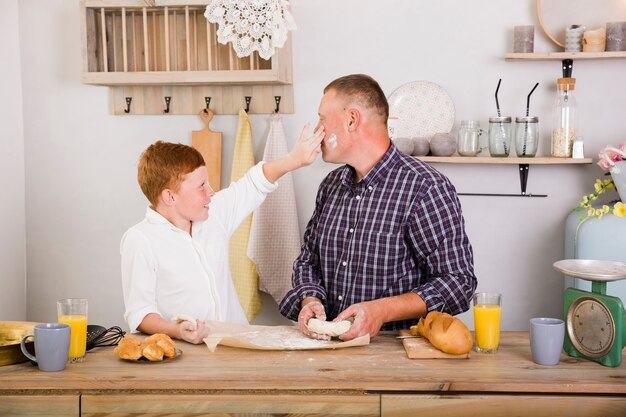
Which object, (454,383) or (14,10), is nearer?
(454,383)

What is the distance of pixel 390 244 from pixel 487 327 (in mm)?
595

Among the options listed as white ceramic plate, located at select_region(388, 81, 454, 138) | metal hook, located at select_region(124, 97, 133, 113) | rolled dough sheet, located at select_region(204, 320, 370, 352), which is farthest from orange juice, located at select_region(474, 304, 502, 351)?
metal hook, located at select_region(124, 97, 133, 113)

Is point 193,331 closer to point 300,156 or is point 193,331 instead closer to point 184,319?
point 184,319

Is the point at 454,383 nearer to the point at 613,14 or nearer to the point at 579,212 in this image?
the point at 579,212

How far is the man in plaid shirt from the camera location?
243 cm

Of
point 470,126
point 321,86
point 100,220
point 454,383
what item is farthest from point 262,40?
point 454,383

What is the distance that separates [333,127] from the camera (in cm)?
263

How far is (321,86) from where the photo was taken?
3865 millimetres

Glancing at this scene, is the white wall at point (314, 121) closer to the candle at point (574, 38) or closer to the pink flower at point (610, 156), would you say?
the candle at point (574, 38)

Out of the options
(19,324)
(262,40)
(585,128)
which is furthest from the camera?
(585,128)

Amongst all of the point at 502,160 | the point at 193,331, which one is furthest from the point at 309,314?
the point at 502,160

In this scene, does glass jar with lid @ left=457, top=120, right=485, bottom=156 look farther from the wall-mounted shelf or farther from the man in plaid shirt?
the man in plaid shirt

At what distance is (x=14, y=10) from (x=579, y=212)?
9.82 ft

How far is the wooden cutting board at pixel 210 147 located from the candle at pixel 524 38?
1483 millimetres
